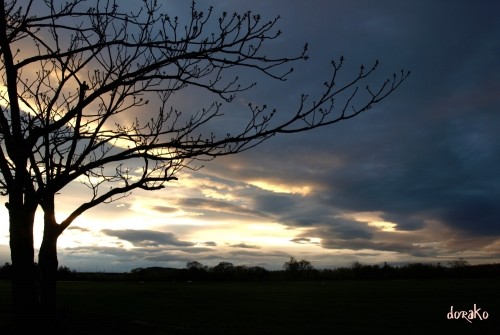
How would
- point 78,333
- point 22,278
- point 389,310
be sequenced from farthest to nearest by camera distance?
point 389,310, point 78,333, point 22,278

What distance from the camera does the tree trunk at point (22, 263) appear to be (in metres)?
5.14


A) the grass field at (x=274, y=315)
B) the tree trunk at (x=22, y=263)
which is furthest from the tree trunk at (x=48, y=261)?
the grass field at (x=274, y=315)

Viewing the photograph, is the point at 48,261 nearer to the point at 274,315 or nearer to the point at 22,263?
the point at 22,263

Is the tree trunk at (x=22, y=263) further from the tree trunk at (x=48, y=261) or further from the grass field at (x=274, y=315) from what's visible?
the grass field at (x=274, y=315)

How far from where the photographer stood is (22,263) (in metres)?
5.13

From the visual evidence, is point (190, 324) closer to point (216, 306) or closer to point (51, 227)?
point (216, 306)

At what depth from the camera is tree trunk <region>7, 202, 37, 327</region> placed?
5141mm

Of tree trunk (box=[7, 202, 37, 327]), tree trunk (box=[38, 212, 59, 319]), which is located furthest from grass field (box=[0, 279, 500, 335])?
tree trunk (box=[7, 202, 37, 327])

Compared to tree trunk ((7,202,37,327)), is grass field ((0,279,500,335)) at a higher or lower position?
lower

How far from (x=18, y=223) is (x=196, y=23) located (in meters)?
2.90

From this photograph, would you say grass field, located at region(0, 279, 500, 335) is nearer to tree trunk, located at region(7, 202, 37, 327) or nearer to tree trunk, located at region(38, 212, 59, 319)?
tree trunk, located at region(38, 212, 59, 319)

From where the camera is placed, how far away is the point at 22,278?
16.9 feet

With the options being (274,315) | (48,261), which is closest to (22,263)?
(48,261)

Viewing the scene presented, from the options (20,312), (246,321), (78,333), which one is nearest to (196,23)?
(20,312)
